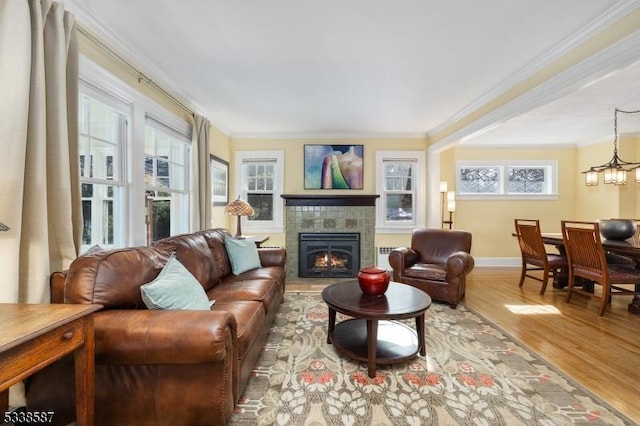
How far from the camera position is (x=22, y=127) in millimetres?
1498

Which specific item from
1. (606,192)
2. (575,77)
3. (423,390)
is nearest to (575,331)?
(423,390)

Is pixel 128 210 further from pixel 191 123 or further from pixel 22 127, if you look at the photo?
pixel 191 123

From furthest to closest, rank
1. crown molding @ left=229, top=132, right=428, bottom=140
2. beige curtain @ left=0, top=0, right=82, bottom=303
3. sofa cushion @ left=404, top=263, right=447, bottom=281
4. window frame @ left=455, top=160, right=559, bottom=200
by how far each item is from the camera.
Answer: window frame @ left=455, top=160, right=559, bottom=200 < crown molding @ left=229, top=132, right=428, bottom=140 < sofa cushion @ left=404, top=263, right=447, bottom=281 < beige curtain @ left=0, top=0, right=82, bottom=303

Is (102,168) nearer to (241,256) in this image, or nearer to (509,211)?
(241,256)

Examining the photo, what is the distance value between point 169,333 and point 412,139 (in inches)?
192

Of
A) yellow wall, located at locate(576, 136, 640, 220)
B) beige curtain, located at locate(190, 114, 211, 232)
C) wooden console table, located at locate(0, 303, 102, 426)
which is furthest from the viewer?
yellow wall, located at locate(576, 136, 640, 220)

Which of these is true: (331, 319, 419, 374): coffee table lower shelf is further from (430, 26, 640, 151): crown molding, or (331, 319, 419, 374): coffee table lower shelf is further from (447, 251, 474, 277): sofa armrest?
(430, 26, 640, 151): crown molding

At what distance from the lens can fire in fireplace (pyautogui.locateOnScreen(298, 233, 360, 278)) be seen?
4984 millimetres

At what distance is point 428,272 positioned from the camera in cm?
348

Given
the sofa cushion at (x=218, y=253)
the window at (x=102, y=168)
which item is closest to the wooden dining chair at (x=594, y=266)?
the sofa cushion at (x=218, y=253)

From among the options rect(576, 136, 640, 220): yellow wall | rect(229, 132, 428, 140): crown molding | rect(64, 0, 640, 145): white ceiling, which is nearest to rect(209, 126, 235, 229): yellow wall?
rect(229, 132, 428, 140): crown molding

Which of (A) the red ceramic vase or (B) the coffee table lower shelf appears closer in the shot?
(B) the coffee table lower shelf

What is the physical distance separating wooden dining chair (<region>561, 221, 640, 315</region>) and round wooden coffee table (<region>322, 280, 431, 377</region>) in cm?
221

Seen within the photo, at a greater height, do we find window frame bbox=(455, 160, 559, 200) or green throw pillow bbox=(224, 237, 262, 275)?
window frame bbox=(455, 160, 559, 200)
